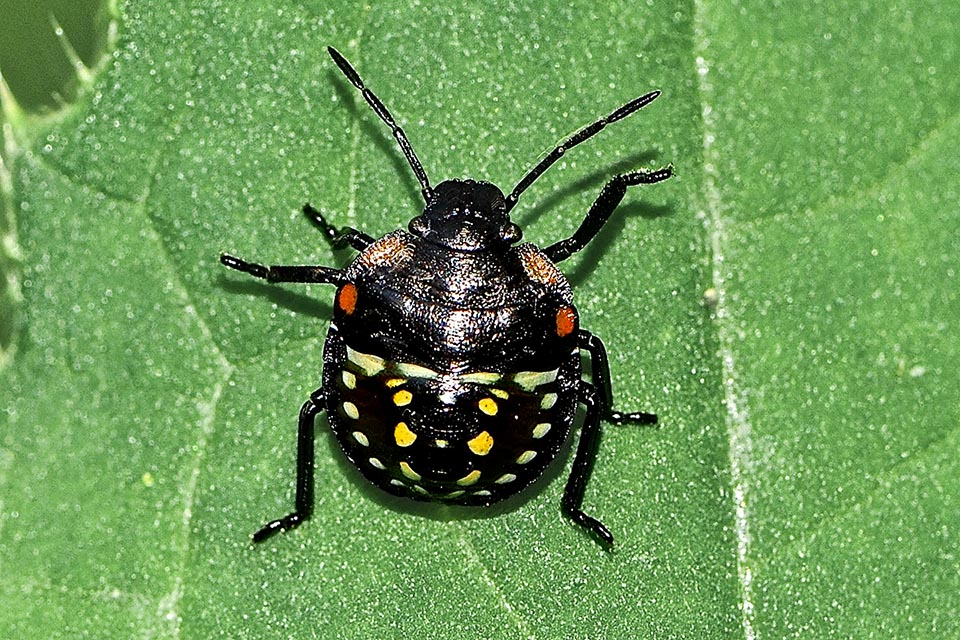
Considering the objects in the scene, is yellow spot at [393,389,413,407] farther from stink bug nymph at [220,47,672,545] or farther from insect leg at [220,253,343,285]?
insect leg at [220,253,343,285]

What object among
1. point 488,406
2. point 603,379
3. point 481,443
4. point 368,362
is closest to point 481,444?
point 481,443

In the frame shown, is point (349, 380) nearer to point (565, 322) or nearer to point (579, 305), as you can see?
point (565, 322)

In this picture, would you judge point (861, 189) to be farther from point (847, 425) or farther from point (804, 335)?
point (847, 425)

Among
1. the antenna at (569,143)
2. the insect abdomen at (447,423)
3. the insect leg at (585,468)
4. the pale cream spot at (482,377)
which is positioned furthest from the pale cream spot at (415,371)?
the antenna at (569,143)

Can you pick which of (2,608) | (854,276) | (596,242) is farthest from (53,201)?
(854,276)

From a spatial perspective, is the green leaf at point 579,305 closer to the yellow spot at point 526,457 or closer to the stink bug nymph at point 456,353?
the stink bug nymph at point 456,353

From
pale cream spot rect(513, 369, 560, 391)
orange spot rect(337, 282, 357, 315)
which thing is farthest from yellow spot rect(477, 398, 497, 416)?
orange spot rect(337, 282, 357, 315)
